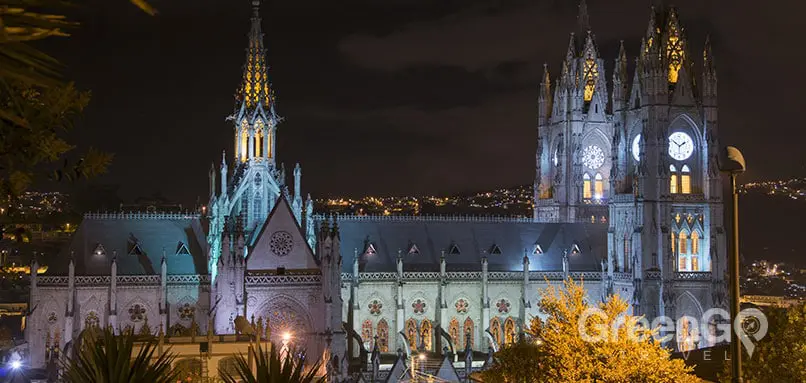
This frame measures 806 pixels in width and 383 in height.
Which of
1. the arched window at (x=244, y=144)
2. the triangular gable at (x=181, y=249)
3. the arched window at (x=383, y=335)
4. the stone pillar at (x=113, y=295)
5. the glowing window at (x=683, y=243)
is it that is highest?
the arched window at (x=244, y=144)

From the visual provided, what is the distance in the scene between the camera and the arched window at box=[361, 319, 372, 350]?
69875 mm

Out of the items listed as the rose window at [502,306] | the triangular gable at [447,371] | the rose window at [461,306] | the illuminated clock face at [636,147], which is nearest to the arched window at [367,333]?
the rose window at [461,306]

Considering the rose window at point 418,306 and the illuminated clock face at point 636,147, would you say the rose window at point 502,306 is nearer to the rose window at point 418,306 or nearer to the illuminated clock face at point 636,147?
the rose window at point 418,306

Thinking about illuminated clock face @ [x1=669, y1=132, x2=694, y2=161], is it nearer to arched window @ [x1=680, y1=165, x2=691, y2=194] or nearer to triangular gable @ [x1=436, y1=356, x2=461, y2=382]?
arched window @ [x1=680, y1=165, x2=691, y2=194]

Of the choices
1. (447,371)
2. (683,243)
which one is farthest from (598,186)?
(447,371)

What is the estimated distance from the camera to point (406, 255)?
241 ft

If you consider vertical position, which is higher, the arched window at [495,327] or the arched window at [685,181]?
the arched window at [685,181]

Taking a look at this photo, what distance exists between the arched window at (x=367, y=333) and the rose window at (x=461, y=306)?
6.93 m

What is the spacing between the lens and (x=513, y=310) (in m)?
73.6

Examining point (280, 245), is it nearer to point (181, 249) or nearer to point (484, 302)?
point (181, 249)

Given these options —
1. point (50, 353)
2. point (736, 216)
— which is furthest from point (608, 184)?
point (736, 216)

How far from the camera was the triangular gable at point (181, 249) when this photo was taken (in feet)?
218

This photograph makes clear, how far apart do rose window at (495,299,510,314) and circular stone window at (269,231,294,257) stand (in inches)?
701

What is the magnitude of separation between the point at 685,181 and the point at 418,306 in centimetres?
2312
